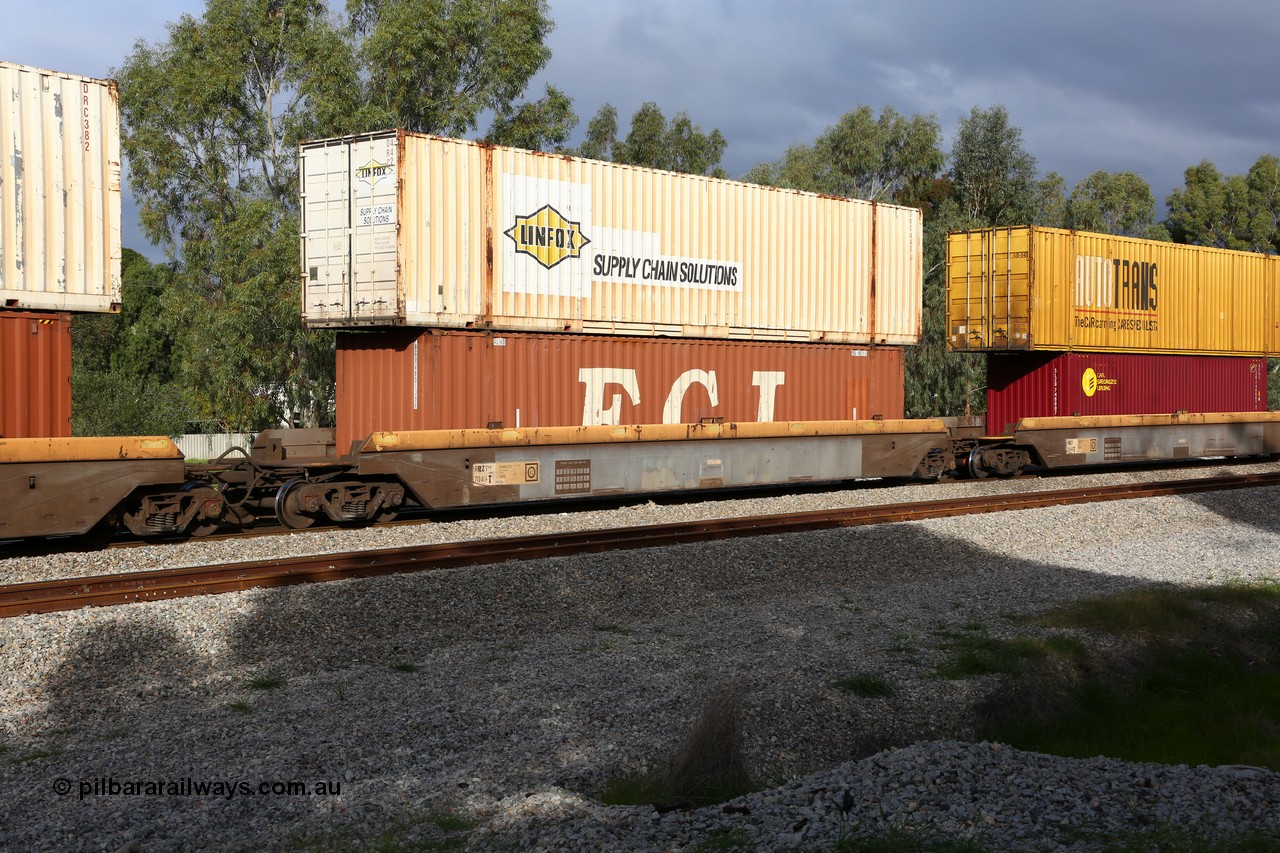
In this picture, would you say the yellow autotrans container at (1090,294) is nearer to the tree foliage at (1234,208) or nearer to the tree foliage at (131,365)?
the tree foliage at (131,365)

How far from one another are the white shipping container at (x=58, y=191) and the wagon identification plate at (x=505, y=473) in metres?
5.05

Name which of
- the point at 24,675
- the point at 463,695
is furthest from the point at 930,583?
the point at 24,675

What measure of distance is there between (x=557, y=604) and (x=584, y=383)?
22.7ft

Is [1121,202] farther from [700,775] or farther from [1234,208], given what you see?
[700,775]

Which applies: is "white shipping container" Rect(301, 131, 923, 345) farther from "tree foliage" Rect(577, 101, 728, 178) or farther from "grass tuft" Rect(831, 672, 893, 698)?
"tree foliage" Rect(577, 101, 728, 178)

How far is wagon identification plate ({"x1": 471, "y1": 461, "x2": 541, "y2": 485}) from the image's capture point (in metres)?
14.9

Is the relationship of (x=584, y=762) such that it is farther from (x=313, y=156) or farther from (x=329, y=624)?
(x=313, y=156)

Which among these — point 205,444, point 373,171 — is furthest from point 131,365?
point 373,171

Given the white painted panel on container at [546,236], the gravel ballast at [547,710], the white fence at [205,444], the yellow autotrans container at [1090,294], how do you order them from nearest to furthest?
the gravel ballast at [547,710], the white painted panel on container at [546,236], the yellow autotrans container at [1090,294], the white fence at [205,444]

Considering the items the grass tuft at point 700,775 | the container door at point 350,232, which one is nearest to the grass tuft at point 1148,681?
the grass tuft at point 700,775

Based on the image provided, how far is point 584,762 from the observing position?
19.9 ft

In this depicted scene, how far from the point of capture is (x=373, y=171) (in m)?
14.7

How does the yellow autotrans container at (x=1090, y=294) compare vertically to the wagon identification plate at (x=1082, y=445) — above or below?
above

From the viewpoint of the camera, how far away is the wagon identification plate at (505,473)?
14.9 metres
